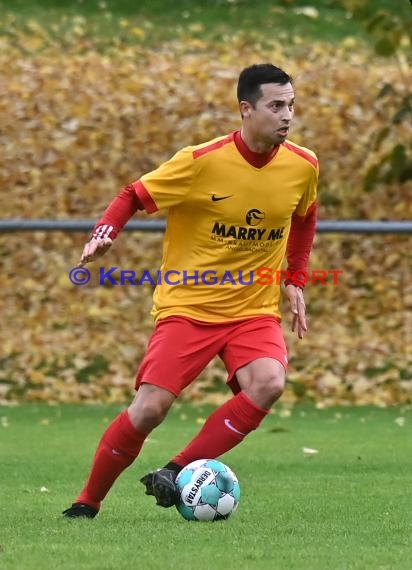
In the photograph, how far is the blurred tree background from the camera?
13.5m

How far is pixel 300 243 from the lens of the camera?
25.0 feet

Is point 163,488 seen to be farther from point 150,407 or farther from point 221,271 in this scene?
point 221,271

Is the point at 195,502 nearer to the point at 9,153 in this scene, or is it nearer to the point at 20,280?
the point at 20,280

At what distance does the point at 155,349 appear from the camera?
23.0 feet

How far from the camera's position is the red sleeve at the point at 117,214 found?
22.4 feet

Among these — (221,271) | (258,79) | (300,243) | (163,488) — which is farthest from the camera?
(300,243)

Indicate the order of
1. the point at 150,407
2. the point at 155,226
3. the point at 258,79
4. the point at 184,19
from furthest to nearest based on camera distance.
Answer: the point at 184,19 → the point at 155,226 → the point at 258,79 → the point at 150,407

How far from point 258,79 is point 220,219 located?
0.69 metres

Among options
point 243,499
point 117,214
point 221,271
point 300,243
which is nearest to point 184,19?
point 300,243


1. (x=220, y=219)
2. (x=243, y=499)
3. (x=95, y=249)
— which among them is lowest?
(x=243, y=499)

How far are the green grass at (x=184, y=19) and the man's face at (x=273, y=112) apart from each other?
14282 mm

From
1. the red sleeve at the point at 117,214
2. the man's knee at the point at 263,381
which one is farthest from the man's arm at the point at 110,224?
the man's knee at the point at 263,381

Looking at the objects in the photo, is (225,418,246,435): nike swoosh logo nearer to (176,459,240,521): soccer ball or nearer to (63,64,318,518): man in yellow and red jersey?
(63,64,318,518): man in yellow and red jersey

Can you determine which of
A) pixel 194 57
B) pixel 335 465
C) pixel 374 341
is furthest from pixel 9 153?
pixel 335 465
